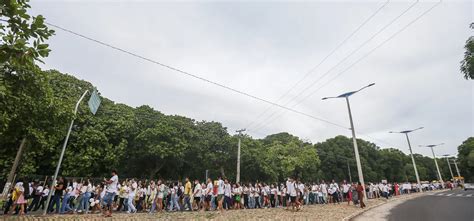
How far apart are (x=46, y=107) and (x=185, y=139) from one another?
67.2 feet

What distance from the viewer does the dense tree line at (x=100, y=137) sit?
21.9 ft

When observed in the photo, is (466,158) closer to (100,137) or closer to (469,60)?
(469,60)

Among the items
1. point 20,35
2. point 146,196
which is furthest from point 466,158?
point 20,35

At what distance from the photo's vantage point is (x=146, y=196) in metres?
13.9

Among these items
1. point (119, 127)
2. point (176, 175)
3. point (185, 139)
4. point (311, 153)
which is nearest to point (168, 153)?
point (185, 139)

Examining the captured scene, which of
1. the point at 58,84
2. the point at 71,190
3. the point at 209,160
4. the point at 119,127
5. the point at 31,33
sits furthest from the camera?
the point at 209,160

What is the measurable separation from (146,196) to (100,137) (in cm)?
1275

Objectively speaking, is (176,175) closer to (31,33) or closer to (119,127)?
(119,127)

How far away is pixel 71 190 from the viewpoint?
466 inches

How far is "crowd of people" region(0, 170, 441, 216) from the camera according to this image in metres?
11.1

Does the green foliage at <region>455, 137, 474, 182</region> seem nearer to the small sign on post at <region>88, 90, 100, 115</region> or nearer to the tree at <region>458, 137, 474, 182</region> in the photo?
the tree at <region>458, 137, 474, 182</region>

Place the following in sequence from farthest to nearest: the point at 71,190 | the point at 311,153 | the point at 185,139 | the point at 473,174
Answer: the point at 473,174 → the point at 311,153 → the point at 185,139 → the point at 71,190

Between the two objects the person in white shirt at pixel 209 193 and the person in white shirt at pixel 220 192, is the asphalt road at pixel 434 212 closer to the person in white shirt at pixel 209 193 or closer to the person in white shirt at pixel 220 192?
the person in white shirt at pixel 220 192

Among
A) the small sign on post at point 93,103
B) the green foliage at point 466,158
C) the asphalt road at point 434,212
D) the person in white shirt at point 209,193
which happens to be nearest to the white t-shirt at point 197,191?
the person in white shirt at point 209,193
